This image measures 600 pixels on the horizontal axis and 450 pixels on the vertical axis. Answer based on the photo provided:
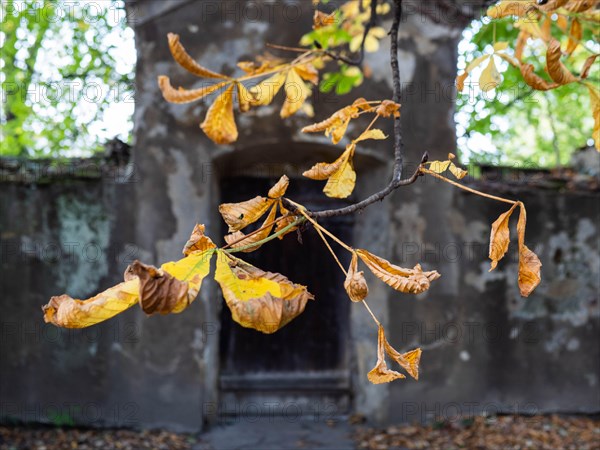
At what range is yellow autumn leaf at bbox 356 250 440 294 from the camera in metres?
0.98

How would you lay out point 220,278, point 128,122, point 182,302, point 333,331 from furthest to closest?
point 128,122 → point 333,331 → point 220,278 → point 182,302

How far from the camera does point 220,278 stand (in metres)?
0.93

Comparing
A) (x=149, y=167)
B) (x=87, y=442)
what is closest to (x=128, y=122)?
(x=149, y=167)

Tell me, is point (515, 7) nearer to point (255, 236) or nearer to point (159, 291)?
point (255, 236)

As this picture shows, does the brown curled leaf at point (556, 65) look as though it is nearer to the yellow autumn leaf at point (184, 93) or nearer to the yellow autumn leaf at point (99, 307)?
the yellow autumn leaf at point (184, 93)

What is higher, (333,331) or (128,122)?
(128,122)

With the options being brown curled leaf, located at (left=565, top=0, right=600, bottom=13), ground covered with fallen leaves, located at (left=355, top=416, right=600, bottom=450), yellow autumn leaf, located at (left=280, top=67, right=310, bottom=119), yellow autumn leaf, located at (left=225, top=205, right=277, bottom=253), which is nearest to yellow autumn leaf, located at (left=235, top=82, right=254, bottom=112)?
yellow autumn leaf, located at (left=280, top=67, right=310, bottom=119)

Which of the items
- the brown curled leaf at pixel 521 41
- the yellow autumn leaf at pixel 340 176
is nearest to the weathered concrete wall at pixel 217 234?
the brown curled leaf at pixel 521 41

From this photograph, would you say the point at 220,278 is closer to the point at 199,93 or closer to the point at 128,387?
the point at 199,93

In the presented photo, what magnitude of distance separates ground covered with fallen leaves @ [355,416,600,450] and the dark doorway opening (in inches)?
21.5

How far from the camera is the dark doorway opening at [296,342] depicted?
4090 mm

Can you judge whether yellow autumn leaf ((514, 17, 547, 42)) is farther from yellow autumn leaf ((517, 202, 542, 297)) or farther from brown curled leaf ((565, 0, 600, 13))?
yellow autumn leaf ((517, 202, 542, 297))

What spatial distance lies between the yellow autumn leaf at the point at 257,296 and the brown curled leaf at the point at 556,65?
84cm

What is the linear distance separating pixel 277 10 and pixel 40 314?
2580mm
